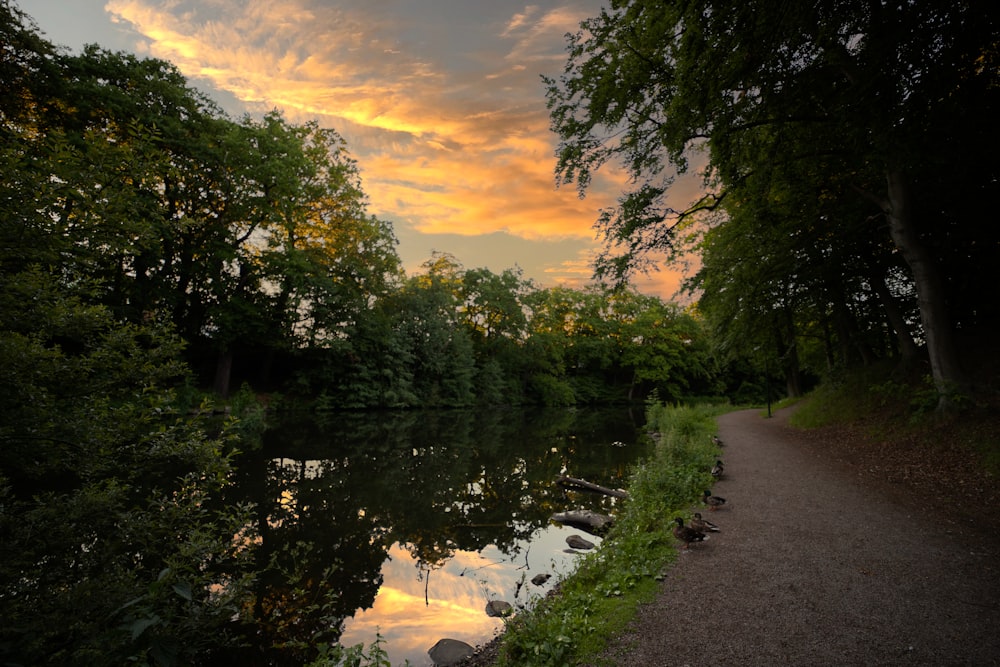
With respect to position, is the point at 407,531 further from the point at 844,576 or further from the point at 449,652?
the point at 844,576

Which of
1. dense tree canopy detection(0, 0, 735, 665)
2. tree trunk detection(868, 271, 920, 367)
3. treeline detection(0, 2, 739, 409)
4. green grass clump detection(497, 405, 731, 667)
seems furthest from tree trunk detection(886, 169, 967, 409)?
dense tree canopy detection(0, 0, 735, 665)

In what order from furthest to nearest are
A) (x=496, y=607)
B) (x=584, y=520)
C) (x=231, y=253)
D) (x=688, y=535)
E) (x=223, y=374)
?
(x=223, y=374)
(x=231, y=253)
(x=584, y=520)
(x=688, y=535)
(x=496, y=607)

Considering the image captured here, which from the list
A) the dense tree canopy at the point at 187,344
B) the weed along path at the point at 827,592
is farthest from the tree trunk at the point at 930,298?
the dense tree canopy at the point at 187,344

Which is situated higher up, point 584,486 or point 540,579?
point 584,486

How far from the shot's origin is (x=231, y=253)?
71.4ft

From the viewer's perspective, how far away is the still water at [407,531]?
536 cm

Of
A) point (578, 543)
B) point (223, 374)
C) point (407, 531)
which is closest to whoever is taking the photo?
point (578, 543)

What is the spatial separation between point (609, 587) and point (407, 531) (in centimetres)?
453

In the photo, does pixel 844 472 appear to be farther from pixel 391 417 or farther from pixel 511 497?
pixel 391 417

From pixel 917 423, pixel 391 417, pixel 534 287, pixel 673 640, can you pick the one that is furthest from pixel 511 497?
pixel 534 287

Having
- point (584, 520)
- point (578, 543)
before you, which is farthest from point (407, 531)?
point (584, 520)

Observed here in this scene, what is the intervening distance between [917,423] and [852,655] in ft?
30.5

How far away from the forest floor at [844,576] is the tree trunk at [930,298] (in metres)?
1.19

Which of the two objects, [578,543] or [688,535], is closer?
[688,535]
